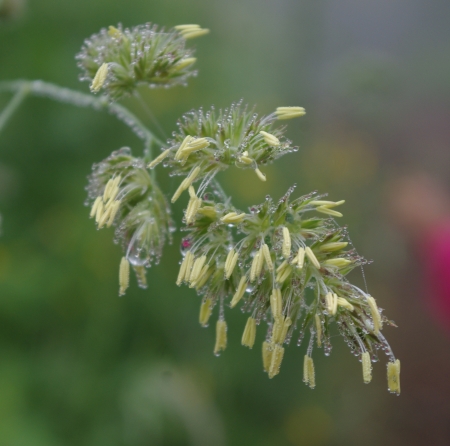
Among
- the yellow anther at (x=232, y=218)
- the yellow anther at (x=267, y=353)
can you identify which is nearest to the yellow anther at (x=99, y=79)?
the yellow anther at (x=232, y=218)

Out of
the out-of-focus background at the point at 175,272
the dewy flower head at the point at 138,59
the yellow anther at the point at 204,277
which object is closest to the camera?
the yellow anther at the point at 204,277

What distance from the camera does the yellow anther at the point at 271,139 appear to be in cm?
153

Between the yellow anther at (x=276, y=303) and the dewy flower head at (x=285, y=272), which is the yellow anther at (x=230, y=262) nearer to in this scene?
the dewy flower head at (x=285, y=272)

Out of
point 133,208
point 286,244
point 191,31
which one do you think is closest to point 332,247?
point 286,244

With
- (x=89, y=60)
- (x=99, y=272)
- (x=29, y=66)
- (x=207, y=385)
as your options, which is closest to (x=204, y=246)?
(x=89, y=60)

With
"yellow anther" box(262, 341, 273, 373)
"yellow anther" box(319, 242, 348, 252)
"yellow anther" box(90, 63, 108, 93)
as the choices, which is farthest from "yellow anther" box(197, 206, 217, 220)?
"yellow anther" box(90, 63, 108, 93)

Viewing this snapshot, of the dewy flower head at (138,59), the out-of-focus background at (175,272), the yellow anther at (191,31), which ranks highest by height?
the yellow anther at (191,31)

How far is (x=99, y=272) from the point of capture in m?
3.39

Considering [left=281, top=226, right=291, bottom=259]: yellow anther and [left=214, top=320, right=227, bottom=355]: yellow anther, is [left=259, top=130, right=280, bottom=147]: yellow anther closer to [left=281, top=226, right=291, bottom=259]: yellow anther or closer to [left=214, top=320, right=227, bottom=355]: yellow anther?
[left=281, top=226, right=291, bottom=259]: yellow anther

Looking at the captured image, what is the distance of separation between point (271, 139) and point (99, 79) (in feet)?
2.12

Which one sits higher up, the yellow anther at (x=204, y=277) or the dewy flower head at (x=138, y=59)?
the dewy flower head at (x=138, y=59)

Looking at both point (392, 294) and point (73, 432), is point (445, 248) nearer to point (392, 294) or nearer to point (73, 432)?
point (392, 294)

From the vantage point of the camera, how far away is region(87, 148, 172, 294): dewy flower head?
69.7 inches

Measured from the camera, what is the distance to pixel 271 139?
155cm
